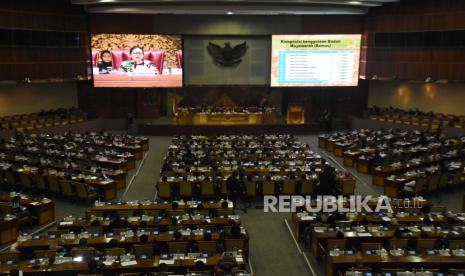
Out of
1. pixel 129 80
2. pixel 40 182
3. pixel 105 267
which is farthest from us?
pixel 129 80

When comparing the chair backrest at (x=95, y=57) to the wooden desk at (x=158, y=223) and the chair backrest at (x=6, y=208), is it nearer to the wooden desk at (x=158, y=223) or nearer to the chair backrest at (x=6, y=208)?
the chair backrest at (x=6, y=208)

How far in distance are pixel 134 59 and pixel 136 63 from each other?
0.89 feet

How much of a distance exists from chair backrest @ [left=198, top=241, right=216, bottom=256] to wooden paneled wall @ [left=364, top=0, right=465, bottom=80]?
20083mm

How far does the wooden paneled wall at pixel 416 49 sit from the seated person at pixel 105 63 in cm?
1615

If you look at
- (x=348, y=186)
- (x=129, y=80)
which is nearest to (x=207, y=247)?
(x=348, y=186)

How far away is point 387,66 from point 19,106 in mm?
22648

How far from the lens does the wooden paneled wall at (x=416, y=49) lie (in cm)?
2503

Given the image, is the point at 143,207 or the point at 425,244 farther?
the point at 143,207

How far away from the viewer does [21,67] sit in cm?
2539

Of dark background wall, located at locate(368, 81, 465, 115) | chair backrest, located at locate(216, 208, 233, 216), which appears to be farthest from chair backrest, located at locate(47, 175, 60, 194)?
dark background wall, located at locate(368, 81, 465, 115)

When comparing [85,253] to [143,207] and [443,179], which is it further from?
[443,179]

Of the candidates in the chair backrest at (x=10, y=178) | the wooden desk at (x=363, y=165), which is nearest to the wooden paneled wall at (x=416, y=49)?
the wooden desk at (x=363, y=165)

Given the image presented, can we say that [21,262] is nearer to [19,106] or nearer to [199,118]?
[199,118]

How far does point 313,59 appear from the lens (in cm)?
2905
